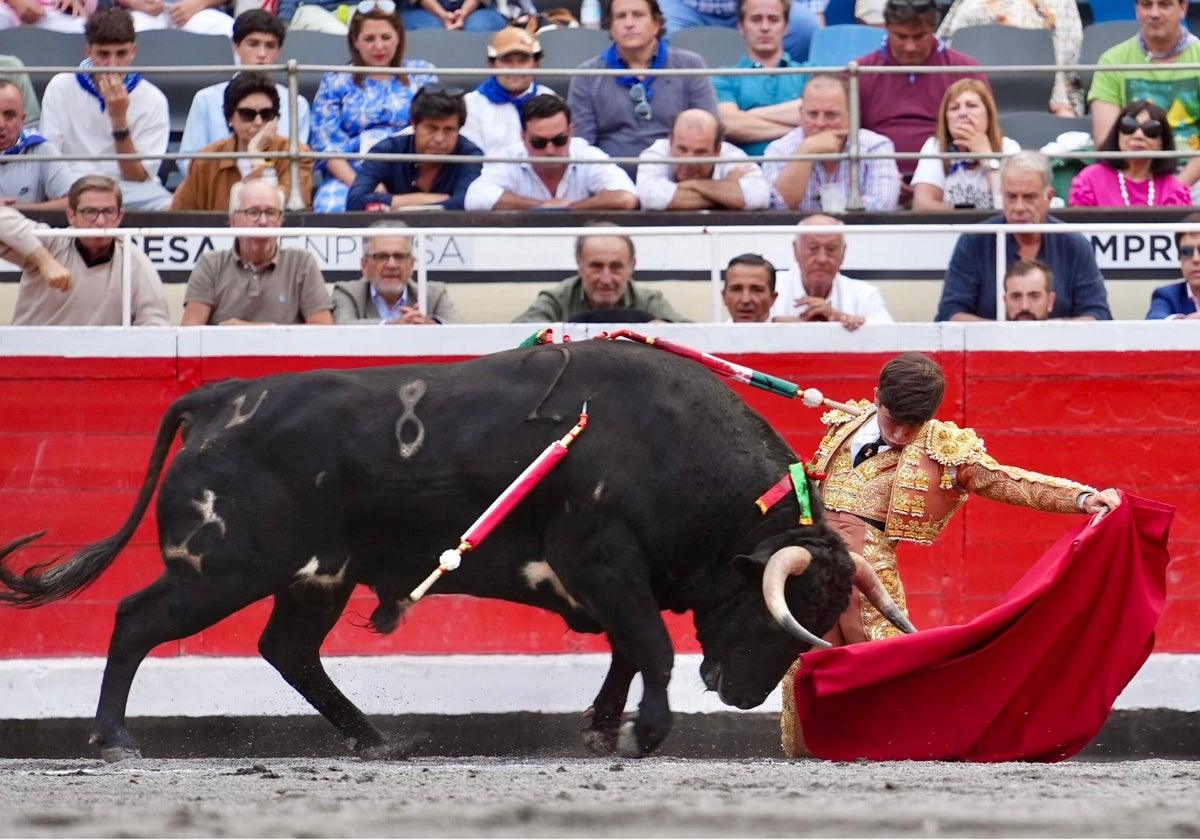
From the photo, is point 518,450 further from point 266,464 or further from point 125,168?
point 125,168

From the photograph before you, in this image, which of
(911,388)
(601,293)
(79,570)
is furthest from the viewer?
(601,293)

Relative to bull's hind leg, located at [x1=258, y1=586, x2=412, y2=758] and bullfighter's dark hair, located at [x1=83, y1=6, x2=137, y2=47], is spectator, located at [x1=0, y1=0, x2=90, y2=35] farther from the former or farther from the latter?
bull's hind leg, located at [x1=258, y1=586, x2=412, y2=758]

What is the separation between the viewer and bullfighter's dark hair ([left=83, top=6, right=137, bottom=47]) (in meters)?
8.41

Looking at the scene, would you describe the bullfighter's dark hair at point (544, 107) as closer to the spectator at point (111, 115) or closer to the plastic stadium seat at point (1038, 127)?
the spectator at point (111, 115)

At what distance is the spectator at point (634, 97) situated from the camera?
8531 millimetres

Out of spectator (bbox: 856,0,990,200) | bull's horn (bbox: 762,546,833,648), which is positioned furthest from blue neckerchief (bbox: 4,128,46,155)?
bull's horn (bbox: 762,546,833,648)

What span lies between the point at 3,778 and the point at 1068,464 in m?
4.26

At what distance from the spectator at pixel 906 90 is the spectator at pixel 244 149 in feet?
7.69

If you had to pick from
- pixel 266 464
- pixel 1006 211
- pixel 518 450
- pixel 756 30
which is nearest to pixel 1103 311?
pixel 1006 211

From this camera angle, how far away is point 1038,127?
29.9 feet

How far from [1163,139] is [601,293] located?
2434 mm

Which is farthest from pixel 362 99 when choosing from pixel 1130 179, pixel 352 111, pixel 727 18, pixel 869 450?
pixel 869 450

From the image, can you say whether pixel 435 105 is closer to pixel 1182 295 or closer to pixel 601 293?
pixel 601 293

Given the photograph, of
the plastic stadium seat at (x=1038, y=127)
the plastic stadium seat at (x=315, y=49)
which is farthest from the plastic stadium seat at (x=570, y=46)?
the plastic stadium seat at (x=1038, y=127)
